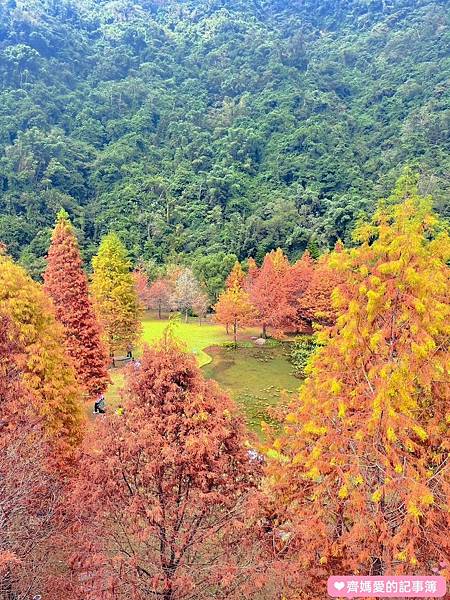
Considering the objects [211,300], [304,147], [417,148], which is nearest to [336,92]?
[304,147]

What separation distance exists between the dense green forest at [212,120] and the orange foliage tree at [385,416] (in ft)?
167

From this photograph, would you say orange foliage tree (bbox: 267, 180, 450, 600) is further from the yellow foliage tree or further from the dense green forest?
the dense green forest

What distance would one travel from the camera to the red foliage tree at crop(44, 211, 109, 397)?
2073 centimetres

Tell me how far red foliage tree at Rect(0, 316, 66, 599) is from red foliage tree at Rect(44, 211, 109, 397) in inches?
343

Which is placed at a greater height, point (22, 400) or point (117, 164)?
point (117, 164)

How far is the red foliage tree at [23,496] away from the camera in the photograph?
925 centimetres

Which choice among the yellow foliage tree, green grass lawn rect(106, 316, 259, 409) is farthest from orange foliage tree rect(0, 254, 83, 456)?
green grass lawn rect(106, 316, 259, 409)

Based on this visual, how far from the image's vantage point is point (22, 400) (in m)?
11.6

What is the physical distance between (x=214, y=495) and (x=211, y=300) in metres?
43.4

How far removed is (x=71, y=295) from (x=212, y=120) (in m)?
94.7

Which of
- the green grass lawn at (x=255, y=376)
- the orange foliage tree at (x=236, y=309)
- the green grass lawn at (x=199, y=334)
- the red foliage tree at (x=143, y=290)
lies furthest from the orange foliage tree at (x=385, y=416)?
the red foliage tree at (x=143, y=290)

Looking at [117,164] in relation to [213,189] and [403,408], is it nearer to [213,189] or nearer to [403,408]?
[213,189]

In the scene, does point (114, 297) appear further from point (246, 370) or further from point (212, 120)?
point (212, 120)

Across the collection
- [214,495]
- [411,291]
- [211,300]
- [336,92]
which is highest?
[336,92]
